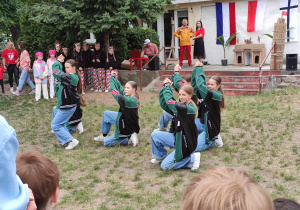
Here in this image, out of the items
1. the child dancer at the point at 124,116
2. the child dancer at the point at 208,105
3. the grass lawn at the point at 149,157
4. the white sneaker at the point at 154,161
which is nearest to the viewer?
the grass lawn at the point at 149,157

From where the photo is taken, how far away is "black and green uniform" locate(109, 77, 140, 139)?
685 cm

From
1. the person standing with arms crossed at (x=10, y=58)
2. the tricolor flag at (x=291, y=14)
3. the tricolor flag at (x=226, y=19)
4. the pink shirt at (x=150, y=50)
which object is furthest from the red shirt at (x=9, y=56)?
the tricolor flag at (x=291, y=14)

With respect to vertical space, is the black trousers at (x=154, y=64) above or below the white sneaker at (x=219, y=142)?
above

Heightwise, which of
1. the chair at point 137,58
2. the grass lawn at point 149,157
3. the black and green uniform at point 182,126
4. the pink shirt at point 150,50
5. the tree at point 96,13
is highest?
the tree at point 96,13

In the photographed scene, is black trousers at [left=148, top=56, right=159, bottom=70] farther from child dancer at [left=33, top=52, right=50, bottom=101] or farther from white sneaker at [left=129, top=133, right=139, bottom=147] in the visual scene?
white sneaker at [left=129, top=133, right=139, bottom=147]

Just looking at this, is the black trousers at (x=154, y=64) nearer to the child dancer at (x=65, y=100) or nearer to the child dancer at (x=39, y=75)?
the child dancer at (x=39, y=75)

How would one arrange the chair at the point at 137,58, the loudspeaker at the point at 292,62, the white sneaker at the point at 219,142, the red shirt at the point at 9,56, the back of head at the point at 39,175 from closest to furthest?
the back of head at the point at 39,175, the white sneaker at the point at 219,142, the loudspeaker at the point at 292,62, the red shirt at the point at 9,56, the chair at the point at 137,58

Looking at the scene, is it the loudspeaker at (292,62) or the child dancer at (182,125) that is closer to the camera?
the child dancer at (182,125)

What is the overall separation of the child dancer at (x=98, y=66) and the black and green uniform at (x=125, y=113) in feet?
21.7

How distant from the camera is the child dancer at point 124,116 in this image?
685 centimetres

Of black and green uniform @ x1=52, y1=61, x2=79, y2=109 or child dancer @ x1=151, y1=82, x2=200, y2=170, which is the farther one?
black and green uniform @ x1=52, y1=61, x2=79, y2=109

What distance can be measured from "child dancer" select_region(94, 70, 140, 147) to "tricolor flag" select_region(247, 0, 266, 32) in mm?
10886

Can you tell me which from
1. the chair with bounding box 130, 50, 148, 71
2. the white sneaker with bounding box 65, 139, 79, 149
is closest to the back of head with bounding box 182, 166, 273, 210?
the white sneaker with bounding box 65, 139, 79, 149

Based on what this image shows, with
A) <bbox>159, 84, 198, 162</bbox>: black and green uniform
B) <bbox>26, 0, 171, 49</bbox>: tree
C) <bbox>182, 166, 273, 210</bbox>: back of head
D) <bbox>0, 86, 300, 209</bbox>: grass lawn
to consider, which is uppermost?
<bbox>26, 0, 171, 49</bbox>: tree
